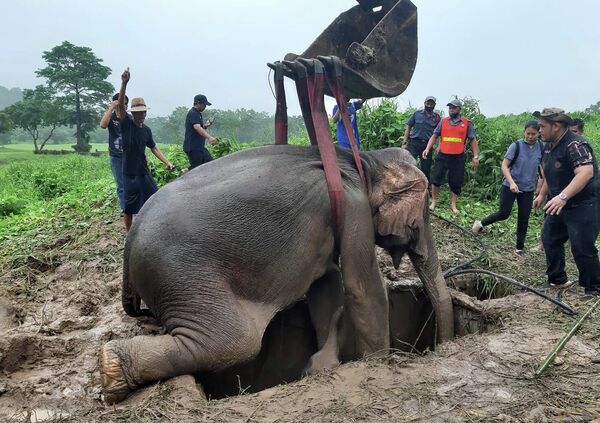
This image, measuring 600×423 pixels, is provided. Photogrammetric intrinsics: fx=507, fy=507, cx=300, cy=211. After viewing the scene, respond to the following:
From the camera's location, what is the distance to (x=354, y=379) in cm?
315

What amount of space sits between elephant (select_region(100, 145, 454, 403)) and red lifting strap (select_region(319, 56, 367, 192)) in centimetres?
8

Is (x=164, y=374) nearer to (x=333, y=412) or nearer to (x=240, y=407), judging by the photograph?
(x=240, y=407)

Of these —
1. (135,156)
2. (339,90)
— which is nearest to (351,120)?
(135,156)

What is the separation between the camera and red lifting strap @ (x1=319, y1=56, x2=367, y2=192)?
3699 millimetres

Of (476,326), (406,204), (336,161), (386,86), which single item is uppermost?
(386,86)

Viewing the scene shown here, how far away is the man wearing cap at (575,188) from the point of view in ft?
Answer: 14.7

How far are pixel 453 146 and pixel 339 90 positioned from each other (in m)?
4.85

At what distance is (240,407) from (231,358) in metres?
0.35

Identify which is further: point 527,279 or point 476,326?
point 527,279

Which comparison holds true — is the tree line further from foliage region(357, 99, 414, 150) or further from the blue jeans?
the blue jeans

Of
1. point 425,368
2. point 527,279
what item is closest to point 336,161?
point 425,368

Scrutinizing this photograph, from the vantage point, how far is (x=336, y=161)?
363cm

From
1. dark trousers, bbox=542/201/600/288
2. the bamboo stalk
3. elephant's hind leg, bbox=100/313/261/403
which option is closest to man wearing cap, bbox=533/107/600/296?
dark trousers, bbox=542/201/600/288

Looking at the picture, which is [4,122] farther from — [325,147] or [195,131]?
[325,147]
